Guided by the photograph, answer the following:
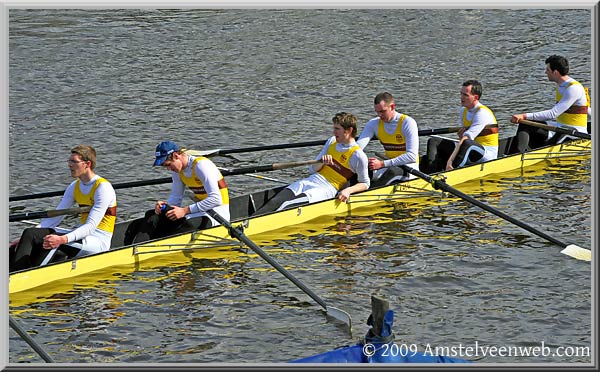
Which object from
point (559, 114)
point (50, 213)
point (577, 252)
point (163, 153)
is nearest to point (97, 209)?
point (50, 213)

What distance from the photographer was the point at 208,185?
1455 centimetres

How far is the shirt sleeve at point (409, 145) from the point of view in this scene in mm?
16703

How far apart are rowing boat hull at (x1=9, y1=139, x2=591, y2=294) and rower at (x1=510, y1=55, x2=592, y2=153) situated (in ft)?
0.95

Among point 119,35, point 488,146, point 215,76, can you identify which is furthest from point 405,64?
point 488,146

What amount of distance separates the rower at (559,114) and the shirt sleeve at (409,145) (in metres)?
2.63

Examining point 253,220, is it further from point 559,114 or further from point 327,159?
point 559,114

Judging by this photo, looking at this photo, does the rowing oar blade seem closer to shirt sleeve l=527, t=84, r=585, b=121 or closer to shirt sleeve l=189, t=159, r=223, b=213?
shirt sleeve l=527, t=84, r=585, b=121

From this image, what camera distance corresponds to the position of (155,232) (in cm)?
1474

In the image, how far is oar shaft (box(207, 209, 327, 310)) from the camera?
13.2 metres

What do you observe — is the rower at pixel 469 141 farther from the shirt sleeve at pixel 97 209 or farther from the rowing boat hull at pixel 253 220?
the shirt sleeve at pixel 97 209

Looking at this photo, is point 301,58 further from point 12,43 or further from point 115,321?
point 115,321

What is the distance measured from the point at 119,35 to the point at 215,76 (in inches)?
152

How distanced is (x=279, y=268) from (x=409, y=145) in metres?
3.91

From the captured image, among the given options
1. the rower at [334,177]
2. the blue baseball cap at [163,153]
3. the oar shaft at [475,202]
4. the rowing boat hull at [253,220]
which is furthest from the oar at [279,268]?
the oar shaft at [475,202]
